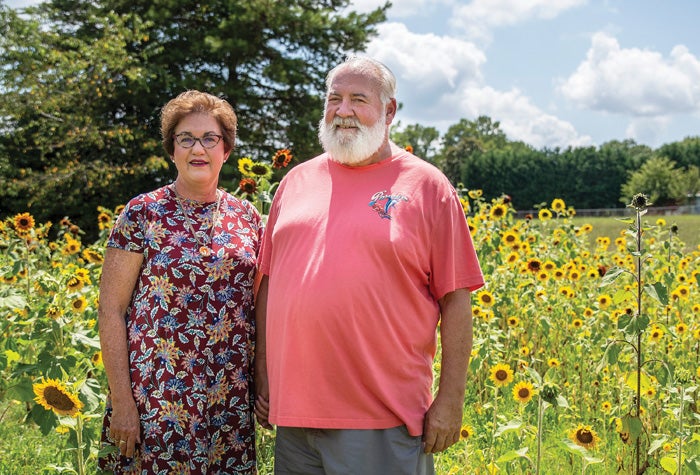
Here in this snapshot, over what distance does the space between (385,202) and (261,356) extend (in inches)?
31.3

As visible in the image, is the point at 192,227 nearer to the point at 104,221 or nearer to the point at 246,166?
the point at 246,166

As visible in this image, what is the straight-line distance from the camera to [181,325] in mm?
2561

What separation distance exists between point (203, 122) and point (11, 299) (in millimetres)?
1082

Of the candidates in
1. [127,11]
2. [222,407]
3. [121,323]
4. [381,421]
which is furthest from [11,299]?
[127,11]

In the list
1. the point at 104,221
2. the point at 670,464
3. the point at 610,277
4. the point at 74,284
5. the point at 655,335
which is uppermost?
the point at 104,221

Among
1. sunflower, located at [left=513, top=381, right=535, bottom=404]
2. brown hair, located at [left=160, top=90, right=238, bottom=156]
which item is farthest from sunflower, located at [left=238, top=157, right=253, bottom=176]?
sunflower, located at [left=513, top=381, right=535, bottom=404]

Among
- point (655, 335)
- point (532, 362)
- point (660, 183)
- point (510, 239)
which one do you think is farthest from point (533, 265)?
point (660, 183)

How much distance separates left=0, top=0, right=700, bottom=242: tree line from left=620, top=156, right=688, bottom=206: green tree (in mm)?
43993

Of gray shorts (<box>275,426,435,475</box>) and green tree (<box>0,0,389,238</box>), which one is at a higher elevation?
green tree (<box>0,0,389,238</box>)

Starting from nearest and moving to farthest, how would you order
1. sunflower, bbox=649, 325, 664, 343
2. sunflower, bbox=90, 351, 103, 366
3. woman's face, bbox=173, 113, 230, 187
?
woman's face, bbox=173, 113, 230, 187 → sunflower, bbox=90, 351, 103, 366 → sunflower, bbox=649, 325, 664, 343

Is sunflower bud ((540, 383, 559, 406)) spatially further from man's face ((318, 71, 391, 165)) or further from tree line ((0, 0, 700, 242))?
tree line ((0, 0, 700, 242))

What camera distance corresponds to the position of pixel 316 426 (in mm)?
2297

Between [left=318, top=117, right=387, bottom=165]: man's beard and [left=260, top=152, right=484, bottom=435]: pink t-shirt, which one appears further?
[left=318, top=117, right=387, bottom=165]: man's beard

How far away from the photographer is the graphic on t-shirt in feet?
7.73
